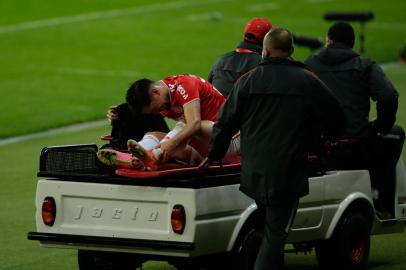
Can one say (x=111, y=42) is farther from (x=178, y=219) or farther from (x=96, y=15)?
(x=178, y=219)

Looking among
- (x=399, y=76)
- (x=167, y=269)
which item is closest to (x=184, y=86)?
(x=167, y=269)

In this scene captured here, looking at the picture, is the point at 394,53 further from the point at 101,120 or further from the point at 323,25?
the point at 101,120

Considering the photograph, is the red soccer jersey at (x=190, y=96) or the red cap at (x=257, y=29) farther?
the red cap at (x=257, y=29)

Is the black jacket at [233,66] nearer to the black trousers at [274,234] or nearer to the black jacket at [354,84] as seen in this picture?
the black jacket at [354,84]

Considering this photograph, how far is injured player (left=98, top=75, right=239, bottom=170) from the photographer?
10258 mm

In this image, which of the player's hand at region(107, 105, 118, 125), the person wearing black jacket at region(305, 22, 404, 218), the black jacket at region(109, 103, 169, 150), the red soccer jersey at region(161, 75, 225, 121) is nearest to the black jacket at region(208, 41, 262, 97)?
the person wearing black jacket at region(305, 22, 404, 218)

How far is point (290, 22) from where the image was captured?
35500 millimetres

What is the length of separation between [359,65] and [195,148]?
2.08 meters

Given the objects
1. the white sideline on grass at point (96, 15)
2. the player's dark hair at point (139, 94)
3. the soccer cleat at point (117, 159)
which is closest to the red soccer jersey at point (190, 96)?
the player's dark hair at point (139, 94)

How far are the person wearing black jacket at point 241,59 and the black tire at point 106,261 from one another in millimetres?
2645

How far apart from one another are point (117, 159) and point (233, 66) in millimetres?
2856

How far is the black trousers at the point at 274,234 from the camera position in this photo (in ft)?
31.9

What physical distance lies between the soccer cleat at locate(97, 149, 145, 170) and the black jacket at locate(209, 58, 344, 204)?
666 millimetres

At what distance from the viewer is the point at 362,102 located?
39.7 feet
